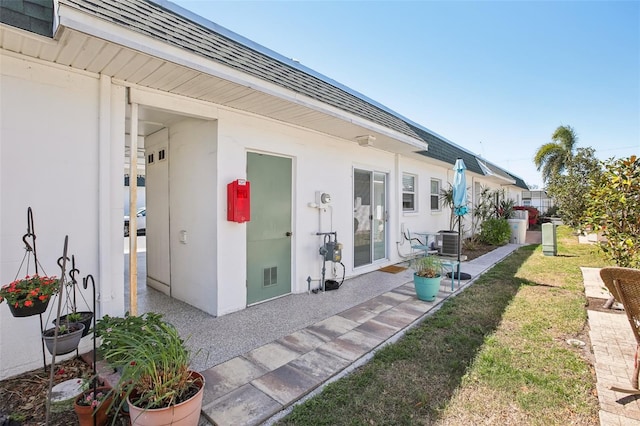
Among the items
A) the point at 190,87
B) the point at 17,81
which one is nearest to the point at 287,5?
the point at 190,87

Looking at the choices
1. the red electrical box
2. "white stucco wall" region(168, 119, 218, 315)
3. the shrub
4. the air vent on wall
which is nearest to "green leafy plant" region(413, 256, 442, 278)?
the air vent on wall

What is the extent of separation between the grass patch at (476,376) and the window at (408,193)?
13.7 feet

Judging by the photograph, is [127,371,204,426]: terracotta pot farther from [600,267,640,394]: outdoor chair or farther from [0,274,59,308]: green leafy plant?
[600,267,640,394]: outdoor chair

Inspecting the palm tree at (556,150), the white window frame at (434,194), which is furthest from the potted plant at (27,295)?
the palm tree at (556,150)

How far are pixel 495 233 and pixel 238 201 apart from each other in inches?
423

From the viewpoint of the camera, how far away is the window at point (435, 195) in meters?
9.95

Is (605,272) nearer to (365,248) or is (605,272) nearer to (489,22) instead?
(365,248)

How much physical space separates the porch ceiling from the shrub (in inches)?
331

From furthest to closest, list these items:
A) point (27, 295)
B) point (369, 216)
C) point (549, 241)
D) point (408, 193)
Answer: point (549, 241), point (408, 193), point (369, 216), point (27, 295)

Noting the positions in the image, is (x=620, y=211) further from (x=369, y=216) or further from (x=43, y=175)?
(x=43, y=175)

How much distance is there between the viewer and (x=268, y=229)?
15.8 ft

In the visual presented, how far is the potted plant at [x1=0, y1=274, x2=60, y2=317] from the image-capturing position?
7.07 ft

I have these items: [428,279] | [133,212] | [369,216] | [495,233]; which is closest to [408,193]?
[369,216]

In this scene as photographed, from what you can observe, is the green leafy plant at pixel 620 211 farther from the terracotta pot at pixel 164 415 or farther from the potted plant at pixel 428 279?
the terracotta pot at pixel 164 415
